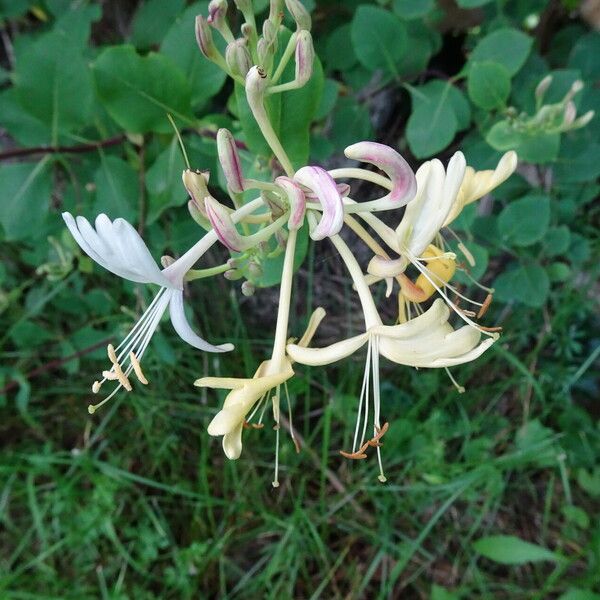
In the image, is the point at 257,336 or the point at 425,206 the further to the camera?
the point at 257,336

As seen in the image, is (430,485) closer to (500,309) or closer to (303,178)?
(500,309)

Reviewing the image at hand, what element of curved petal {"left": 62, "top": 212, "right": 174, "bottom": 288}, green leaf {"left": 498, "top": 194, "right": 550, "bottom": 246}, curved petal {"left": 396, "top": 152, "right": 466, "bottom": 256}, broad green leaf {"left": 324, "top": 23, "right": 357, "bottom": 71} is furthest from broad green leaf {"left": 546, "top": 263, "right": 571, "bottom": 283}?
curved petal {"left": 62, "top": 212, "right": 174, "bottom": 288}

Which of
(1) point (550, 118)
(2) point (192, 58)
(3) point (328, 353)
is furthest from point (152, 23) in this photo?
(3) point (328, 353)

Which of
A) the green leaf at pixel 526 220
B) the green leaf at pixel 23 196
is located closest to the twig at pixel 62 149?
the green leaf at pixel 23 196

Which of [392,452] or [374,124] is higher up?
[374,124]

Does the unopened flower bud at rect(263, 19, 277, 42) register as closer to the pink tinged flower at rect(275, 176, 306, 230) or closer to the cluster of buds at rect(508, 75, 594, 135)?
the pink tinged flower at rect(275, 176, 306, 230)

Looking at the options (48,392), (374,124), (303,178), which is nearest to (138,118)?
(303,178)

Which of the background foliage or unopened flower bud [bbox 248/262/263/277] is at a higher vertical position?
unopened flower bud [bbox 248/262/263/277]
